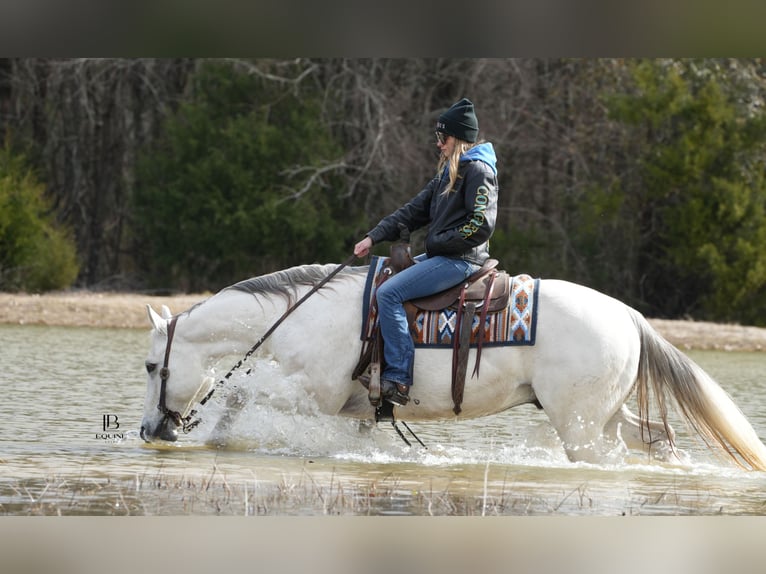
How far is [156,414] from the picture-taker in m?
7.74

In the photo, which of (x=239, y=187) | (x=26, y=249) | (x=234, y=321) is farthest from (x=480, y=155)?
(x=239, y=187)

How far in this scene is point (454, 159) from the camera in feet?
24.0

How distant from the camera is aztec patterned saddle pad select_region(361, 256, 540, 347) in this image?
7.23 meters

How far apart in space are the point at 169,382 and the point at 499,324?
203cm

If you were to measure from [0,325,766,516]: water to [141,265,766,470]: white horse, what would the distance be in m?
0.21

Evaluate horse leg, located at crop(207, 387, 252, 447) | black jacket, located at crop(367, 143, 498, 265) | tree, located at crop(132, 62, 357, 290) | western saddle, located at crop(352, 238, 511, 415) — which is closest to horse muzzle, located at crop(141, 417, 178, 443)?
horse leg, located at crop(207, 387, 252, 447)

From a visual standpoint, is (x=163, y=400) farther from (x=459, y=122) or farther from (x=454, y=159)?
(x=459, y=122)

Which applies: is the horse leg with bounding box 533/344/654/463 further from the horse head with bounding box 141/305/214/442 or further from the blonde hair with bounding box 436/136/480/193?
the horse head with bounding box 141/305/214/442

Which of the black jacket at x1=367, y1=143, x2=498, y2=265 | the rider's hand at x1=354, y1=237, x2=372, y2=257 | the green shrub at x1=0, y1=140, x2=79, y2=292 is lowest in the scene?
the green shrub at x1=0, y1=140, x2=79, y2=292

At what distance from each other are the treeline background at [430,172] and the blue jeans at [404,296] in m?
14.7

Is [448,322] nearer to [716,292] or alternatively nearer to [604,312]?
[604,312]

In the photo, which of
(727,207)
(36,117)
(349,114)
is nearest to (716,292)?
(727,207)
